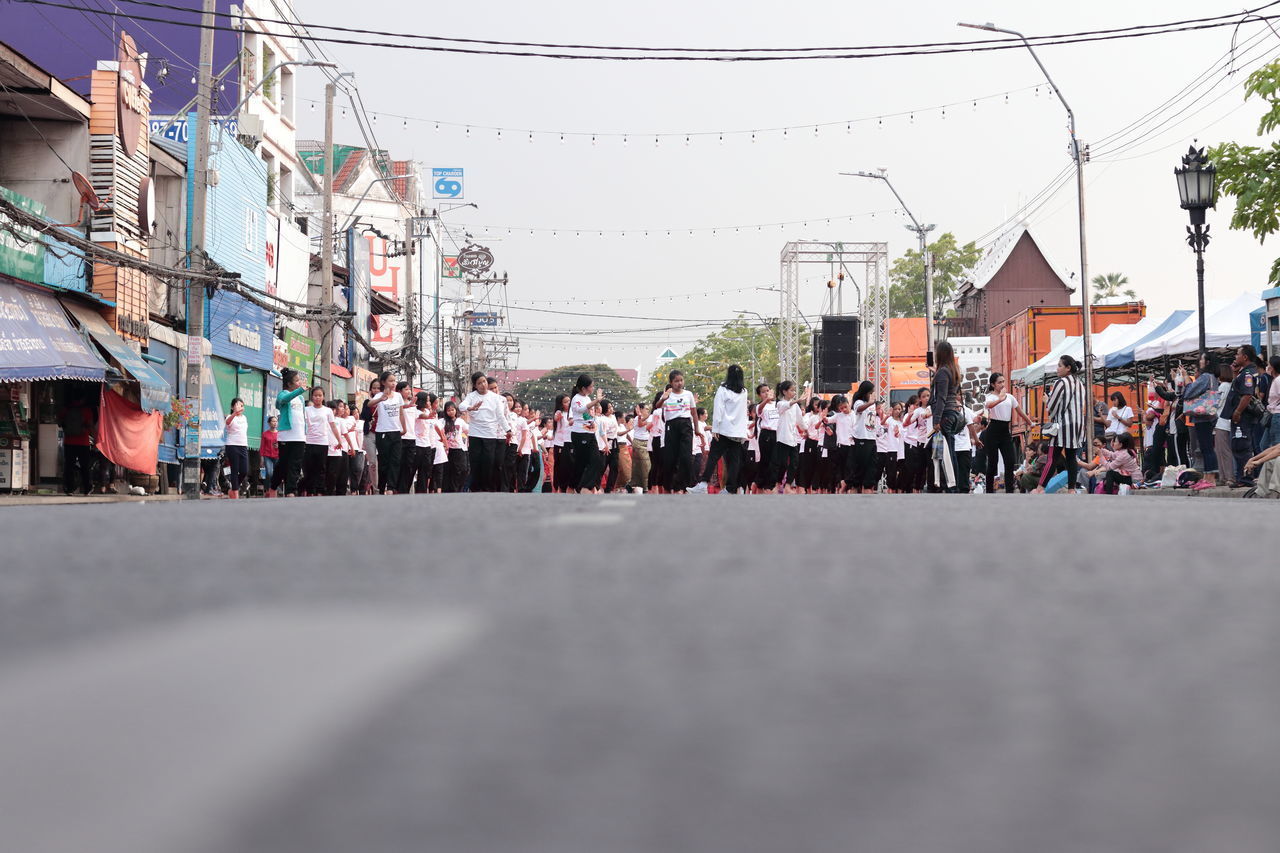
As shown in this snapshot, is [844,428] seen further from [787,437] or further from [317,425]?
[317,425]

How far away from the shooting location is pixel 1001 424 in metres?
17.3

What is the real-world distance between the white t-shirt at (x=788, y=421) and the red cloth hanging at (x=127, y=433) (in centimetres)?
1009

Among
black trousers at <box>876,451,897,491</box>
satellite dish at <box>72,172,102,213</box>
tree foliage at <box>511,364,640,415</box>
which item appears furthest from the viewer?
tree foliage at <box>511,364,640,415</box>

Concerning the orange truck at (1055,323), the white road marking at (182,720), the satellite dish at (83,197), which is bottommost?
the white road marking at (182,720)

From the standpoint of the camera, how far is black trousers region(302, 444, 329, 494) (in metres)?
19.5

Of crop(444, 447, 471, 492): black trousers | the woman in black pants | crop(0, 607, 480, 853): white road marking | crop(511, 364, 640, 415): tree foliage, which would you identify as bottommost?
crop(0, 607, 480, 853): white road marking

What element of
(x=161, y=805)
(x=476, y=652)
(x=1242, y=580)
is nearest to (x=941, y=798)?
(x=161, y=805)

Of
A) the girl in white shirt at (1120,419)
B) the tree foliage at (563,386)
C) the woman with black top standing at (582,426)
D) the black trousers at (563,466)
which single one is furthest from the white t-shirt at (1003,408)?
the tree foliage at (563,386)

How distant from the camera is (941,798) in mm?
1065

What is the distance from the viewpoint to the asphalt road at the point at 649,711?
1.01 meters

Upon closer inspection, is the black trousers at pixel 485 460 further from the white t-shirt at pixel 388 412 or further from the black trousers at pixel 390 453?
the white t-shirt at pixel 388 412

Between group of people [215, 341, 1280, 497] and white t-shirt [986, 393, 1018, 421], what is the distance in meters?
0.02

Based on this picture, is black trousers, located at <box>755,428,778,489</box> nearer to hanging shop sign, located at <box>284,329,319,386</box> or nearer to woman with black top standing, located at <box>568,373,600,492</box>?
woman with black top standing, located at <box>568,373,600,492</box>

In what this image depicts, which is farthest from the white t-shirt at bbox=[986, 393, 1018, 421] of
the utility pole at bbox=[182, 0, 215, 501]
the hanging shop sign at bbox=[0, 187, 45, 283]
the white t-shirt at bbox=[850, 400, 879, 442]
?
the hanging shop sign at bbox=[0, 187, 45, 283]
